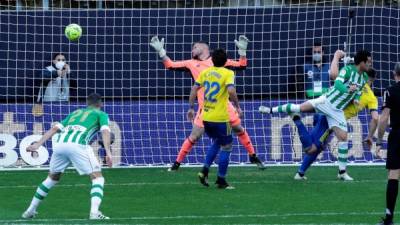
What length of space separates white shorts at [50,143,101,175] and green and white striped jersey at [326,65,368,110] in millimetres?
5385

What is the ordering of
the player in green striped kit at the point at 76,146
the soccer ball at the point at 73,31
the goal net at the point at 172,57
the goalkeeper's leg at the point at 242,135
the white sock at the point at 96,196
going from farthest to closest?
the goal net at the point at 172,57
the soccer ball at the point at 73,31
the goalkeeper's leg at the point at 242,135
the player in green striped kit at the point at 76,146
the white sock at the point at 96,196

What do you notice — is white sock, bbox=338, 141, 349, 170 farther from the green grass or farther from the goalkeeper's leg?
the goalkeeper's leg

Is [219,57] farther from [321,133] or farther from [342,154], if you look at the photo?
[342,154]

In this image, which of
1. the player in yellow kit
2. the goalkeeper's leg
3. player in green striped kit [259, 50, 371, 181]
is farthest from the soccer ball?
the player in yellow kit

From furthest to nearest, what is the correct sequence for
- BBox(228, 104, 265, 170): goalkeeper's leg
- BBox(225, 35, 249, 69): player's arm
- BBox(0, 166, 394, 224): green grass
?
BBox(228, 104, 265, 170): goalkeeper's leg → BBox(225, 35, 249, 69): player's arm → BBox(0, 166, 394, 224): green grass

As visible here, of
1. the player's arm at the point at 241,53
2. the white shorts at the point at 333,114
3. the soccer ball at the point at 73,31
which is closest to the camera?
the white shorts at the point at 333,114

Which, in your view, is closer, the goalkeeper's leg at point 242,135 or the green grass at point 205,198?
the green grass at point 205,198

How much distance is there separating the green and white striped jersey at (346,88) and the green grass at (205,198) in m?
1.31

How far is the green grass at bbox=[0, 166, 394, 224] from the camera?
13.3 metres

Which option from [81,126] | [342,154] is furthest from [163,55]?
[81,126]

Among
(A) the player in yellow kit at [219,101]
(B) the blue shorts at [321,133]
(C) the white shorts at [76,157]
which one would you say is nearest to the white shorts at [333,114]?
(B) the blue shorts at [321,133]

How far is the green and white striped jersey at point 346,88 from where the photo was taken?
1731 cm

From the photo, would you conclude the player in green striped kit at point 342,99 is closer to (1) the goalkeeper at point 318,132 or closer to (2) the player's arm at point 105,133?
(1) the goalkeeper at point 318,132

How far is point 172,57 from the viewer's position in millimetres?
22453
